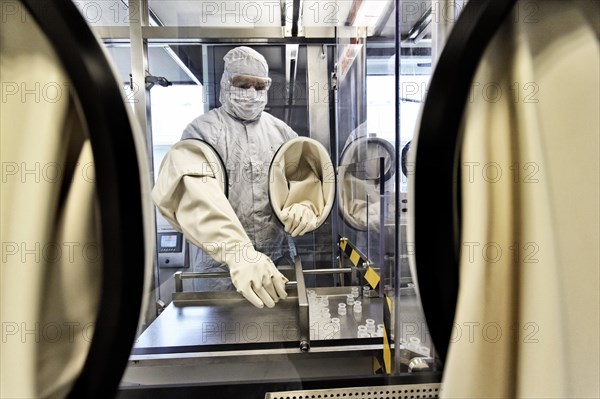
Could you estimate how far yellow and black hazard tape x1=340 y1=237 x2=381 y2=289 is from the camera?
817mm

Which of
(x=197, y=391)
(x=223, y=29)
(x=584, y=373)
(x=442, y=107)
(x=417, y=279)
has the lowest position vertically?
(x=197, y=391)

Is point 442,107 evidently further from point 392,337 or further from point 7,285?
point 392,337

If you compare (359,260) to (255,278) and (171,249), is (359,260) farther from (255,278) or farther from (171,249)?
(171,249)

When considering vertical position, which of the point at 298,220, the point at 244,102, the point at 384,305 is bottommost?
the point at 384,305

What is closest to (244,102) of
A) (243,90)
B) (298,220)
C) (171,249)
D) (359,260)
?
(243,90)

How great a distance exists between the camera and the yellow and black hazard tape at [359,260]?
82 cm

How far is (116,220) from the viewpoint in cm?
21

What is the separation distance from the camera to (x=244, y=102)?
113 centimetres

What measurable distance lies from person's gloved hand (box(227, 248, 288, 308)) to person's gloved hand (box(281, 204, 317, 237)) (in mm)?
186

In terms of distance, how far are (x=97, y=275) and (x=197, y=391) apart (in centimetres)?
45

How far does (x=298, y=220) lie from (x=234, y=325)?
1.27 feet

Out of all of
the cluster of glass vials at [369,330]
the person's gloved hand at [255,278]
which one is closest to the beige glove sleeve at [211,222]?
the person's gloved hand at [255,278]

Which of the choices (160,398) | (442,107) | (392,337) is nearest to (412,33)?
(442,107)

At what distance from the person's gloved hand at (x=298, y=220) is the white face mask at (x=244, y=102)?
495 mm
